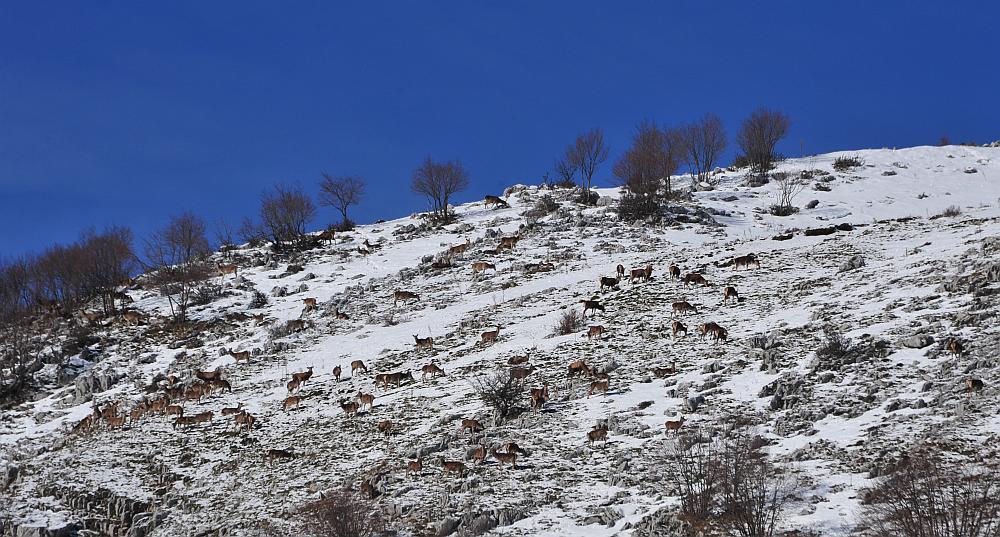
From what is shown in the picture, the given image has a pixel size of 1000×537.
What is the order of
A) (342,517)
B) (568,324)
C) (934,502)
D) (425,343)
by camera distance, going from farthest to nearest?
1. (425,343)
2. (568,324)
3. (342,517)
4. (934,502)

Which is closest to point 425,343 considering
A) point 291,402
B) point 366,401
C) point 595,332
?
point 291,402

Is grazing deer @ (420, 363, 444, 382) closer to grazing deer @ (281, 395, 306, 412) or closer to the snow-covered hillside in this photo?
the snow-covered hillside

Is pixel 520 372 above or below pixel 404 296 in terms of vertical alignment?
below

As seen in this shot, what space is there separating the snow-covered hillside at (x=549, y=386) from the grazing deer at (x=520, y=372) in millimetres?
367

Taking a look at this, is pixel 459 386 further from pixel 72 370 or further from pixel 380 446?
pixel 72 370

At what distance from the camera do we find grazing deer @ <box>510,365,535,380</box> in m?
19.8

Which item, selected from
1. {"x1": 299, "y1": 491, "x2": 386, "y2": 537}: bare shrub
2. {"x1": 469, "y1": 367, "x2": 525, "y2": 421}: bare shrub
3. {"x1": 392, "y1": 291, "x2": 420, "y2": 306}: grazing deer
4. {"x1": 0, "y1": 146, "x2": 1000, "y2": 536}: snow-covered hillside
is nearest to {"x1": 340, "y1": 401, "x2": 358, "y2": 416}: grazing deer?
{"x1": 0, "y1": 146, "x2": 1000, "y2": 536}: snow-covered hillside

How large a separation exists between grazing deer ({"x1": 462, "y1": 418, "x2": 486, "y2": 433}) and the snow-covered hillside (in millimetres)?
242

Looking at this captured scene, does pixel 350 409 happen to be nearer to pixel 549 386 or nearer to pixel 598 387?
pixel 549 386

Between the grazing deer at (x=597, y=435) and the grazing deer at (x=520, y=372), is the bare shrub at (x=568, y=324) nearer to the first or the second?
the grazing deer at (x=520, y=372)

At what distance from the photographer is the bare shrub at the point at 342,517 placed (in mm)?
12334

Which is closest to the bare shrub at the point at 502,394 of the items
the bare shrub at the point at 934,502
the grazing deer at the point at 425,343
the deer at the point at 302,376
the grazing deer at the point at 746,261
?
the grazing deer at the point at 425,343

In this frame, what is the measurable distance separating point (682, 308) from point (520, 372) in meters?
7.10

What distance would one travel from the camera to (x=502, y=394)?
1877 centimetres
